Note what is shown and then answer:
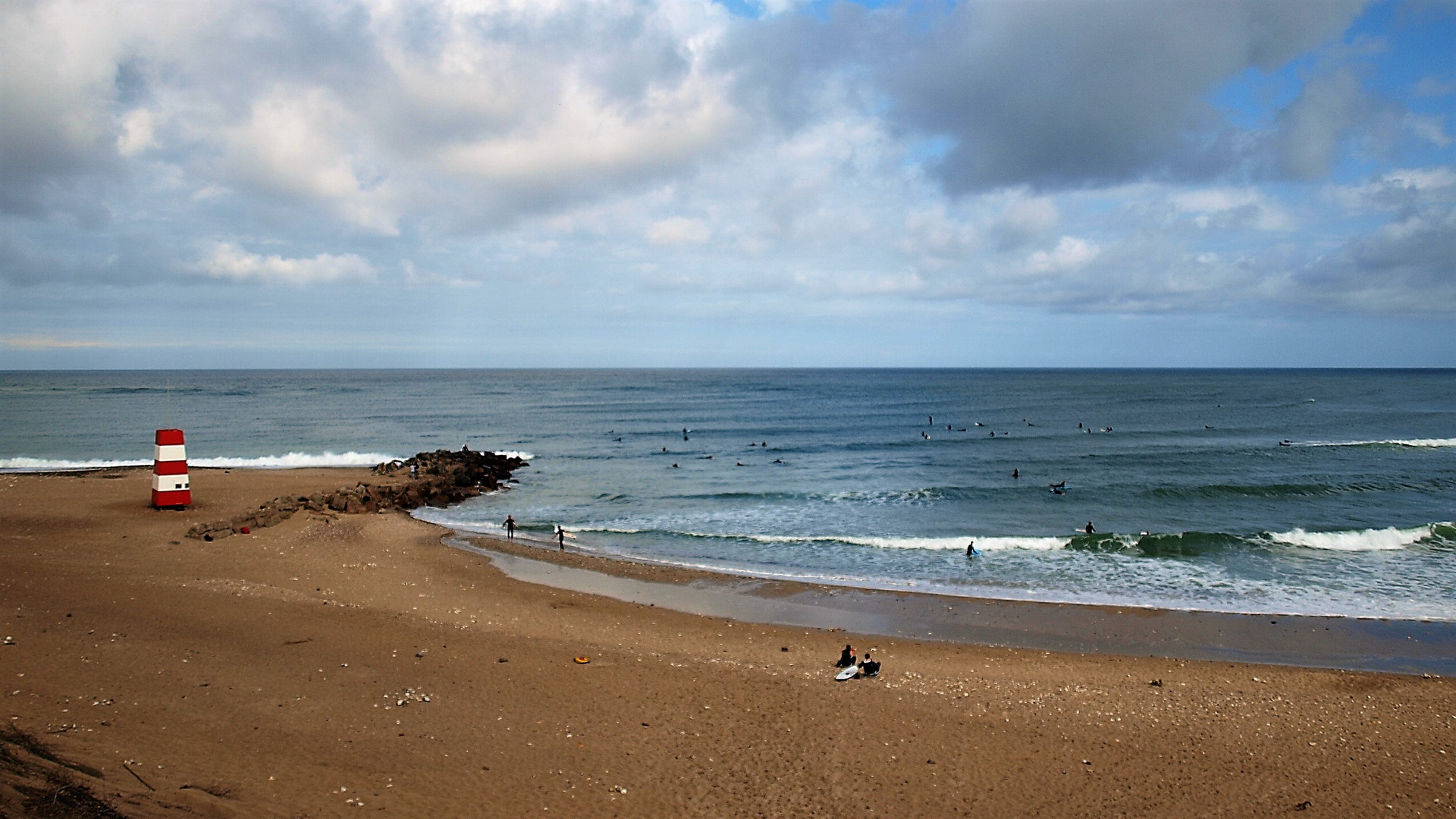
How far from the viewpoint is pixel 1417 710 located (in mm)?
12719

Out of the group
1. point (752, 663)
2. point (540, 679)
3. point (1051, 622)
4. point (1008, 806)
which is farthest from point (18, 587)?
point (1051, 622)

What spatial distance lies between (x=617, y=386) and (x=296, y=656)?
130486 millimetres

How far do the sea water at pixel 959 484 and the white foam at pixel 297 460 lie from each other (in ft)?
0.80

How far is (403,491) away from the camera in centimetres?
3162

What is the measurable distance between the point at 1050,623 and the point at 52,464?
50.8 m

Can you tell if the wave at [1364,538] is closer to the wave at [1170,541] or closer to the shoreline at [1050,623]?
the wave at [1170,541]

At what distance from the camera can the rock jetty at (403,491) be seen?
24453 millimetres

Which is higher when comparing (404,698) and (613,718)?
(404,698)

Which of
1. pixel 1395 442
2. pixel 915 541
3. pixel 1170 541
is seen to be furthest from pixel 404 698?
pixel 1395 442

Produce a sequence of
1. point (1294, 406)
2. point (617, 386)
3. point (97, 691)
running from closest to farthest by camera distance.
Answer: point (97, 691) → point (1294, 406) → point (617, 386)

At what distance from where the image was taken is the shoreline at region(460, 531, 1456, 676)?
1566 cm

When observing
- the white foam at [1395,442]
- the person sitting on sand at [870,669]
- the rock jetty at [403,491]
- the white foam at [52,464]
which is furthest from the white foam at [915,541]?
the white foam at [1395,442]

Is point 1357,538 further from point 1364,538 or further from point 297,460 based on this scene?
point 297,460

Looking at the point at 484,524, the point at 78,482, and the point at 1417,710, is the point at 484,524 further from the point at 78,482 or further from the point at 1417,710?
the point at 1417,710
